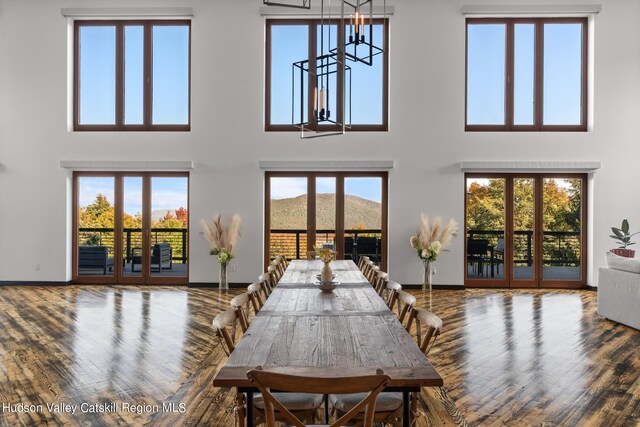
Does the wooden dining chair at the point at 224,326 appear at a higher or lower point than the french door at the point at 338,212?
lower

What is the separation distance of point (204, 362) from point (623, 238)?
7.18 meters

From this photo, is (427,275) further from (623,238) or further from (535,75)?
(535,75)

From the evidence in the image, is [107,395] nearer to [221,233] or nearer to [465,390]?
[465,390]

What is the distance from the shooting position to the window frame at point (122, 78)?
8375mm

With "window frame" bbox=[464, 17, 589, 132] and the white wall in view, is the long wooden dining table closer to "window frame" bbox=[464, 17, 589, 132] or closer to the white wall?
the white wall

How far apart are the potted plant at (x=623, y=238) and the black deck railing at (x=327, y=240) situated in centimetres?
392

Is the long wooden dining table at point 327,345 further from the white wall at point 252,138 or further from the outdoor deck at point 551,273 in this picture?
the outdoor deck at point 551,273

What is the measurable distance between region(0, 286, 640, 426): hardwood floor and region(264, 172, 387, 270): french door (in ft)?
6.33

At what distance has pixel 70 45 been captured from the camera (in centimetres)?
841

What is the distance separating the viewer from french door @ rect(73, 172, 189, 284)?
8.40m

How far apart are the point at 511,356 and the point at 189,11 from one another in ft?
24.8

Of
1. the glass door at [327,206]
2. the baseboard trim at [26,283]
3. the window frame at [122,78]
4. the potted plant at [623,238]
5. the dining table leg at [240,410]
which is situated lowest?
the baseboard trim at [26,283]

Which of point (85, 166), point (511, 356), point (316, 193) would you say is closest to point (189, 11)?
point (85, 166)

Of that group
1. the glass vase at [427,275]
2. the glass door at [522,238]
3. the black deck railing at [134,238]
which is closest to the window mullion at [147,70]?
the black deck railing at [134,238]
